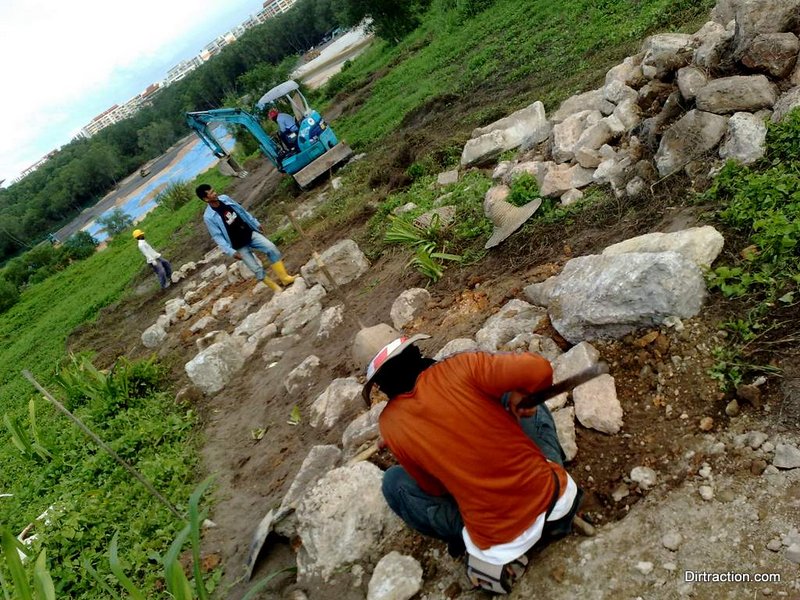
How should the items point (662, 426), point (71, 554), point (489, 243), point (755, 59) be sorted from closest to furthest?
point (662, 426), point (755, 59), point (71, 554), point (489, 243)

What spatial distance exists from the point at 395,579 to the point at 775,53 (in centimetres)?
433

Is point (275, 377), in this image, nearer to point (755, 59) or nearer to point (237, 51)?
point (755, 59)

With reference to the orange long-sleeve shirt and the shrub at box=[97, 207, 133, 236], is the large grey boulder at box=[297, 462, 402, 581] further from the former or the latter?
the shrub at box=[97, 207, 133, 236]

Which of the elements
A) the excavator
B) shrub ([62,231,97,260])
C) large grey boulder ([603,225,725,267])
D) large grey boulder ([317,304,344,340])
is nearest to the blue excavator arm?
the excavator

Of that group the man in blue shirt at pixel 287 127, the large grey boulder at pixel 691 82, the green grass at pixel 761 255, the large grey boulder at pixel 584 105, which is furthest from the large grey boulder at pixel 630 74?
the man in blue shirt at pixel 287 127

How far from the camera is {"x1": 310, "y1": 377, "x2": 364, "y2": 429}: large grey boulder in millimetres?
4066

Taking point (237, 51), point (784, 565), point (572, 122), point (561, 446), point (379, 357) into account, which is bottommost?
point (784, 565)

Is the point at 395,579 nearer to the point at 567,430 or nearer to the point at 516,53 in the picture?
the point at 567,430

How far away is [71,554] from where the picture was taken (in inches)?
162

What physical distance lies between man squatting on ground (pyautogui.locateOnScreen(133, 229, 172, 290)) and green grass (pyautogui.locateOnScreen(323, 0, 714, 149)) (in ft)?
17.2

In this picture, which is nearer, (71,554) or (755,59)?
(755,59)

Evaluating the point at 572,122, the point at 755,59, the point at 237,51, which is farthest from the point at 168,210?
the point at 237,51

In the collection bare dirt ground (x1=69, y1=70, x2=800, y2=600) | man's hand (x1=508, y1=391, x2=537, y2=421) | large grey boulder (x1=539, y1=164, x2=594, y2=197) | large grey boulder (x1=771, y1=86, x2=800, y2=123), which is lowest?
bare dirt ground (x1=69, y1=70, x2=800, y2=600)

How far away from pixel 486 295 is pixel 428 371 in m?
2.35
